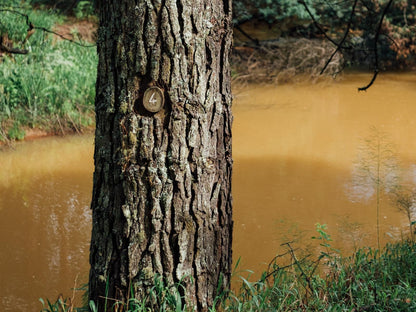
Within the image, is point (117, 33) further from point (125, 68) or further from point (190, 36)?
point (190, 36)

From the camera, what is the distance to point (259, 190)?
5.40m

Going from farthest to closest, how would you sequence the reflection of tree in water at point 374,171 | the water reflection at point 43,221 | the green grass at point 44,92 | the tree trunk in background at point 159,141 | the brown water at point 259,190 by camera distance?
the green grass at point 44,92 < the reflection of tree in water at point 374,171 < the brown water at point 259,190 < the water reflection at point 43,221 < the tree trunk in background at point 159,141

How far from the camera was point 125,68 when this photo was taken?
2.37 m

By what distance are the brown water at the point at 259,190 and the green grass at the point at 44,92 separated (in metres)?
0.31

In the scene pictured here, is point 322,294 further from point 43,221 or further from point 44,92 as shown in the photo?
point 44,92

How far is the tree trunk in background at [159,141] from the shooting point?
2.35 m

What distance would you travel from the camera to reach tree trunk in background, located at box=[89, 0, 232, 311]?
7.70 feet

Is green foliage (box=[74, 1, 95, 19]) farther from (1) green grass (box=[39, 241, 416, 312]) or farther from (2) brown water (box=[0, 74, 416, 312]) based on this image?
(1) green grass (box=[39, 241, 416, 312])

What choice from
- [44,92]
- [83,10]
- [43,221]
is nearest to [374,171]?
[43,221]

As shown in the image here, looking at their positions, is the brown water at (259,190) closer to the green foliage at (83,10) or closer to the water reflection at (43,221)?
the water reflection at (43,221)

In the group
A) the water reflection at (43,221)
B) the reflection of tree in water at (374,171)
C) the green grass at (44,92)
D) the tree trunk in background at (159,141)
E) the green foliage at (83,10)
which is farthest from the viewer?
the green foliage at (83,10)

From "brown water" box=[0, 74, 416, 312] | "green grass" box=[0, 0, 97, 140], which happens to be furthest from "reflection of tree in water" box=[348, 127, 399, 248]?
"green grass" box=[0, 0, 97, 140]

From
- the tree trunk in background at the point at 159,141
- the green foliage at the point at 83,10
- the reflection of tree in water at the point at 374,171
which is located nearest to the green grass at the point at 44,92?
the green foliage at the point at 83,10

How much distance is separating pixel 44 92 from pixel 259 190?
307 centimetres
